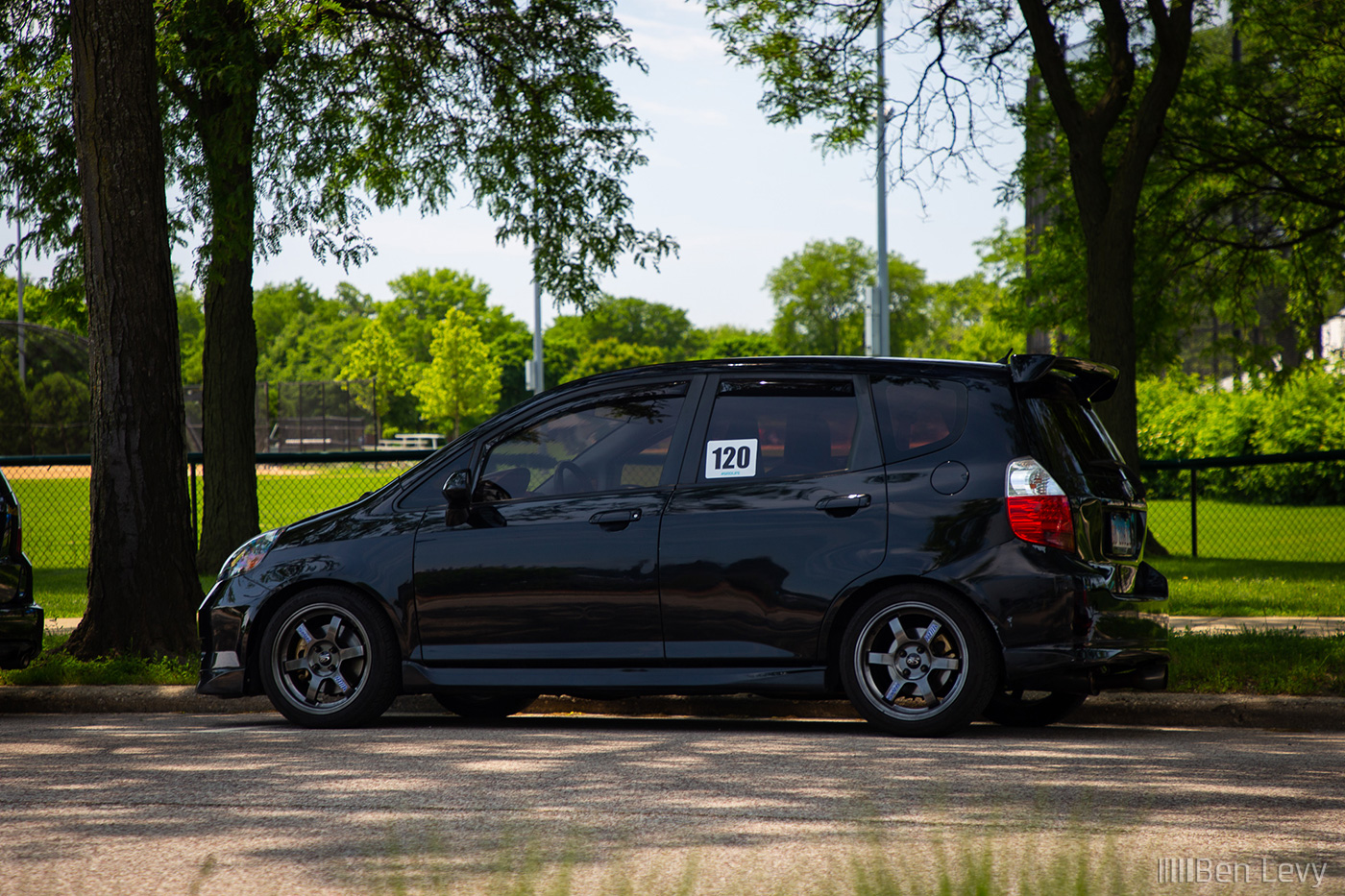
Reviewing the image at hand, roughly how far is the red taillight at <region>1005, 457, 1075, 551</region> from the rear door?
59cm

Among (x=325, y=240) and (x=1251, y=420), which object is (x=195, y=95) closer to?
(x=325, y=240)

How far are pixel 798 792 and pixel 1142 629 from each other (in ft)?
7.00

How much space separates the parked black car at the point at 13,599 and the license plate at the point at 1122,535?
5.70 meters

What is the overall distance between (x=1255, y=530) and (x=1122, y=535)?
49.2ft

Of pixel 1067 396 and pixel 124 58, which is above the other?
pixel 124 58

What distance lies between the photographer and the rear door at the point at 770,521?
6.44 meters

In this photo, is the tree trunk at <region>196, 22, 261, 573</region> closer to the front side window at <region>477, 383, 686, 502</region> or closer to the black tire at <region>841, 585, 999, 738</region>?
the front side window at <region>477, 383, 686, 502</region>

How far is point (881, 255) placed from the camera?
27375 millimetres

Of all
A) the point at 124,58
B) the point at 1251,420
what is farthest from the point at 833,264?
the point at 124,58

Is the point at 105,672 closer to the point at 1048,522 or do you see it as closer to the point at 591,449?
the point at 591,449

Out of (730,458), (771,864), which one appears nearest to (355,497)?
(730,458)

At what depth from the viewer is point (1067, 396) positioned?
6.66m

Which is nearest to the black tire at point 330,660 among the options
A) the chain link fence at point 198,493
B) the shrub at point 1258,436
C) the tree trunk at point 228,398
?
the tree trunk at point 228,398

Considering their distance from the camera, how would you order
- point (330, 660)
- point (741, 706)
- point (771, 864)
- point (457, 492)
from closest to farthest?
point (771, 864) < point (457, 492) < point (330, 660) < point (741, 706)
